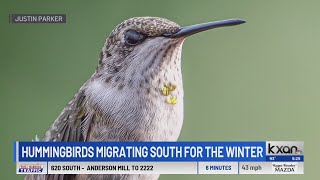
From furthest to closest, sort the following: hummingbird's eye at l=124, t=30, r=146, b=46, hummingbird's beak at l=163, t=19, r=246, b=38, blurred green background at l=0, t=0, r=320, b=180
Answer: blurred green background at l=0, t=0, r=320, b=180, hummingbird's beak at l=163, t=19, r=246, b=38, hummingbird's eye at l=124, t=30, r=146, b=46

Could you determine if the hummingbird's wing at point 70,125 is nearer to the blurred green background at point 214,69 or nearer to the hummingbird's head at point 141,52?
the blurred green background at point 214,69

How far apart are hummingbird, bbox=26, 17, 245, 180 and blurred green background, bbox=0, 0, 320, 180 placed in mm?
131

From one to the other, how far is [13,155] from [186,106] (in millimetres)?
893

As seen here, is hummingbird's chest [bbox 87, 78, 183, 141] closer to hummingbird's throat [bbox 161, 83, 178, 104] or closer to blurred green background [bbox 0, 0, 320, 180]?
hummingbird's throat [bbox 161, 83, 178, 104]

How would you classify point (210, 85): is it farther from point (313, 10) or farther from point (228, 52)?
point (313, 10)

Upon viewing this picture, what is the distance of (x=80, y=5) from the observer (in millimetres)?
2469

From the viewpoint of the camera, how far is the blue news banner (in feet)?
7.99

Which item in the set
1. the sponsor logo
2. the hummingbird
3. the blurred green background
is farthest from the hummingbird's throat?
the sponsor logo

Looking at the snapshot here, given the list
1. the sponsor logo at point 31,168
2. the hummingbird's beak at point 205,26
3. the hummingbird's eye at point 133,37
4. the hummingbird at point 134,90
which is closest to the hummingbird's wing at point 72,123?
the hummingbird at point 134,90

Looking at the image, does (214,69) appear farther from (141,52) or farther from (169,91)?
(141,52)

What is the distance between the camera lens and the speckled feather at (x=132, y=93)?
2.28 meters

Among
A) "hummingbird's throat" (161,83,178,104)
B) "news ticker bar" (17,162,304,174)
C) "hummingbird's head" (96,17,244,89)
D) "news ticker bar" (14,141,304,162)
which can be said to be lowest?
"news ticker bar" (17,162,304,174)

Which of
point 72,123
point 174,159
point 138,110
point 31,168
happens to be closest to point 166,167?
point 174,159

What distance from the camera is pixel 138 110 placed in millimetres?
2316
